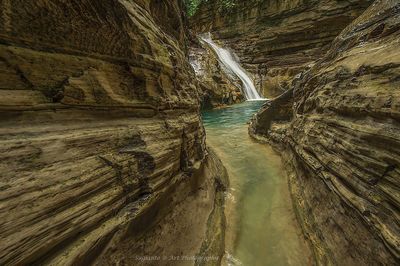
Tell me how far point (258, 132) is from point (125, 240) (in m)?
6.28

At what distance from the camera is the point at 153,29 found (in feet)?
9.21

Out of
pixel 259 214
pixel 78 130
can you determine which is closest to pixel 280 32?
pixel 259 214

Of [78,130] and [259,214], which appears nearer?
[78,130]

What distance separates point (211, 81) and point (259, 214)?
12.7 metres

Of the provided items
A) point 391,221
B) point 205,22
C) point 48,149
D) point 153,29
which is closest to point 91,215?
point 48,149

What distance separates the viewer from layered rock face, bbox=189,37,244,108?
14.8 meters

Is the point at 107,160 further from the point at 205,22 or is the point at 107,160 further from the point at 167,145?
the point at 205,22

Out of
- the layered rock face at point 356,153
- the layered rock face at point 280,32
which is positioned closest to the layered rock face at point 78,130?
the layered rock face at point 356,153

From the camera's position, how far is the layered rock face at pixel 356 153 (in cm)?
195

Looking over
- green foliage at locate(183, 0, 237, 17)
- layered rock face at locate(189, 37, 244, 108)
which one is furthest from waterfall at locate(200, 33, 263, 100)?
green foliage at locate(183, 0, 237, 17)

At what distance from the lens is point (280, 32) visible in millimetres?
18562

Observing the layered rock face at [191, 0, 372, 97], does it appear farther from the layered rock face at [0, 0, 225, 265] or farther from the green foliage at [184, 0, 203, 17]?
the layered rock face at [0, 0, 225, 265]

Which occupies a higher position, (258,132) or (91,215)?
(91,215)

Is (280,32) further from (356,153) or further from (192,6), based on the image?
(356,153)
